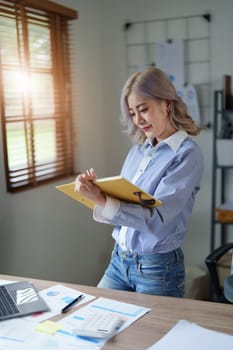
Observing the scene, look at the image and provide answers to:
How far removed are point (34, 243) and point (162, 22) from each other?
5.63 feet

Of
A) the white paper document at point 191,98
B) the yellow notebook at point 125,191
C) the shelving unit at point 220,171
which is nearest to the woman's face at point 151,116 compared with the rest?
the yellow notebook at point 125,191

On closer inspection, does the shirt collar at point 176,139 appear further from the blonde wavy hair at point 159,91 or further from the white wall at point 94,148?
the white wall at point 94,148

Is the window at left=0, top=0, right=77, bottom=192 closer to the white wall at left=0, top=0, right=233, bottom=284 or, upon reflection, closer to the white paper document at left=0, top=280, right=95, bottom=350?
the white wall at left=0, top=0, right=233, bottom=284

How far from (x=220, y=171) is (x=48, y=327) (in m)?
2.14

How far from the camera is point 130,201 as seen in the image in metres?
1.43

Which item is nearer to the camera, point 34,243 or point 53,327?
point 53,327

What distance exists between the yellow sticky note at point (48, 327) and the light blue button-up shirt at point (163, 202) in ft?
1.16

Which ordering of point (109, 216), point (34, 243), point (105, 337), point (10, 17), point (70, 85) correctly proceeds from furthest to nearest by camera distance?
point (70, 85) → point (34, 243) → point (10, 17) → point (109, 216) → point (105, 337)

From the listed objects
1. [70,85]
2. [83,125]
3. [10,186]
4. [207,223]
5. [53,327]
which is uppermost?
[70,85]

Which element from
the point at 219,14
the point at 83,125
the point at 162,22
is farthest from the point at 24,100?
the point at 219,14

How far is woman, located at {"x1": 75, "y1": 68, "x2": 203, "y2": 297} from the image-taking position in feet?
4.71

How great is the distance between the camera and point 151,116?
160 cm

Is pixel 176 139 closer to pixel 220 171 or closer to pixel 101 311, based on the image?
pixel 101 311

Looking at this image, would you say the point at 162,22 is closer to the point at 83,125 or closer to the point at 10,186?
the point at 83,125
